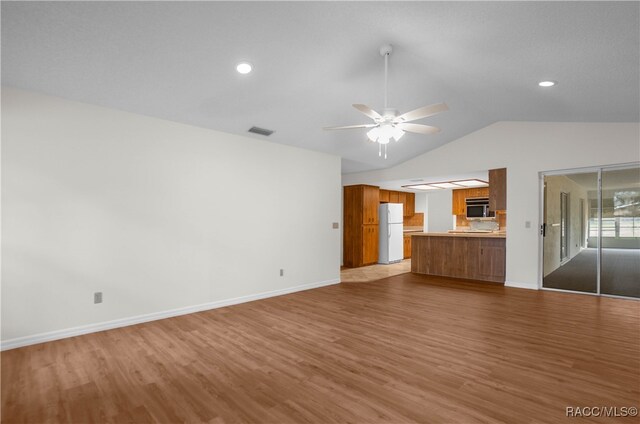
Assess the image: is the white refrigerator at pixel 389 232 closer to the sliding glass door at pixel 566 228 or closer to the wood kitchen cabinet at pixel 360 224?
the wood kitchen cabinet at pixel 360 224

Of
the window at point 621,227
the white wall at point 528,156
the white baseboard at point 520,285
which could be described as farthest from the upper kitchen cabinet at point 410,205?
the window at point 621,227

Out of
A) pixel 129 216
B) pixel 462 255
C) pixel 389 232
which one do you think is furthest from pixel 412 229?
pixel 129 216

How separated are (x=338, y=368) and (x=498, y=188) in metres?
5.05

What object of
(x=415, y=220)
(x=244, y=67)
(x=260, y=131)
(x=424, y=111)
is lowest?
(x=415, y=220)

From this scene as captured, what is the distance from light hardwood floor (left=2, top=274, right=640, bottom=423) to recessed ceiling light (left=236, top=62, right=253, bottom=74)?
2.85 meters

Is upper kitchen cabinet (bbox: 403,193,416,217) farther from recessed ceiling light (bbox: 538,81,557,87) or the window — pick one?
recessed ceiling light (bbox: 538,81,557,87)

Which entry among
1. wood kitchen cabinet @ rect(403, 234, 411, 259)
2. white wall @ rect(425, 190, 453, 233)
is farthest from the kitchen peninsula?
white wall @ rect(425, 190, 453, 233)

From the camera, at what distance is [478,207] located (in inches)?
346

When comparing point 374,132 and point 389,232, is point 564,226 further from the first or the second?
point 374,132

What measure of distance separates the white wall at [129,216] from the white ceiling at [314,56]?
39 cm

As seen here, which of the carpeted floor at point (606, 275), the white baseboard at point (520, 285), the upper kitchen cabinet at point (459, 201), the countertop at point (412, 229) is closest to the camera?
the carpeted floor at point (606, 275)

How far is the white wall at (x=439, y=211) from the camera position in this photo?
1004 cm

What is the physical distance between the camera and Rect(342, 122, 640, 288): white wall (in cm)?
513

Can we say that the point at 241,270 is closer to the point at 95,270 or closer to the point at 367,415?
the point at 95,270
